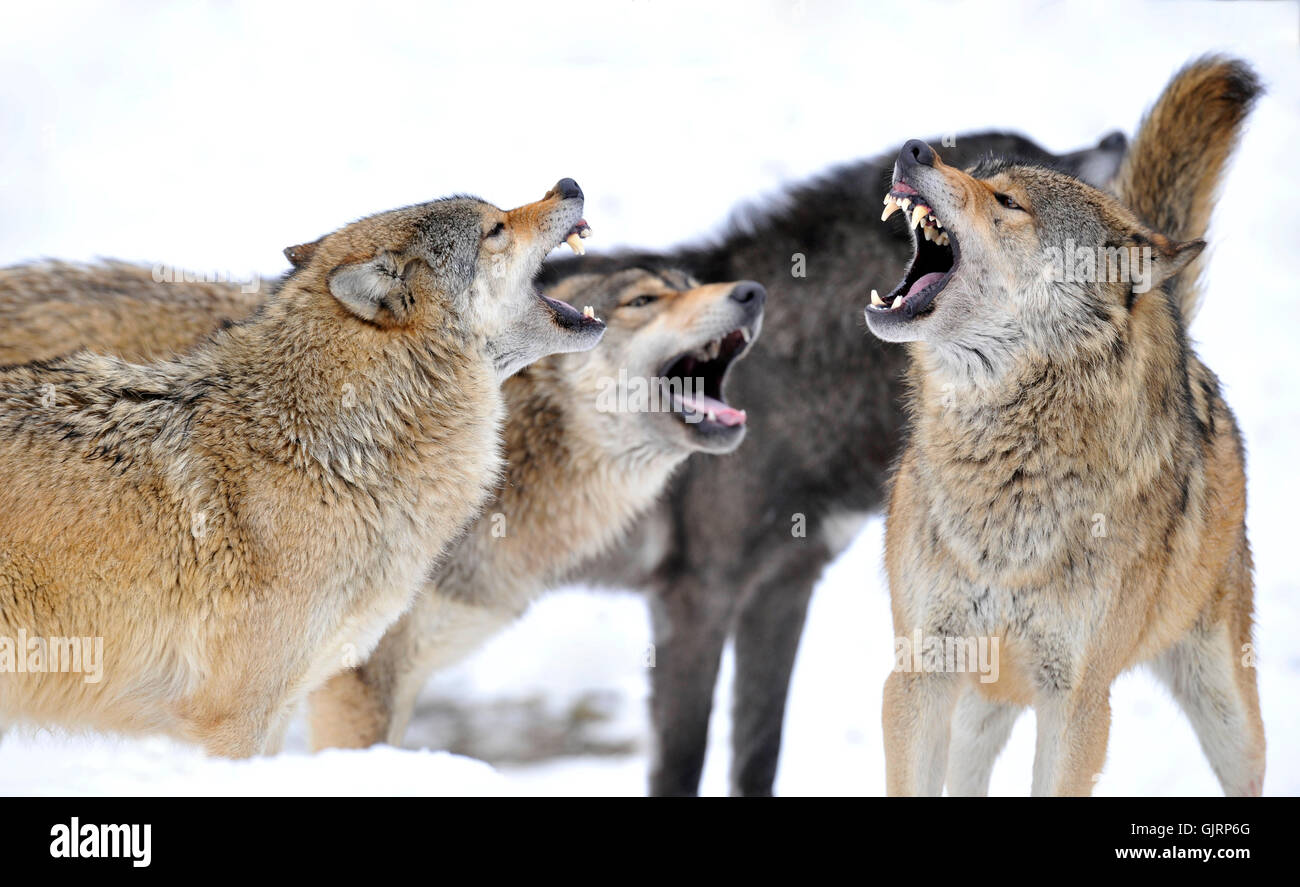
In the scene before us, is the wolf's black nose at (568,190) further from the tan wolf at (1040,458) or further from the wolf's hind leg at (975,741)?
the wolf's hind leg at (975,741)

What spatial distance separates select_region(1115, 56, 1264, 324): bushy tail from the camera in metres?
4.54

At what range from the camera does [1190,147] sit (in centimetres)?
456

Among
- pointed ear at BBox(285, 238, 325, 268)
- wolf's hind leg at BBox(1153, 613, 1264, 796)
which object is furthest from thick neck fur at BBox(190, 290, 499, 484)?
wolf's hind leg at BBox(1153, 613, 1264, 796)

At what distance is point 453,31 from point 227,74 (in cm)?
175

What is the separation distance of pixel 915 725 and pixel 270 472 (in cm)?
226

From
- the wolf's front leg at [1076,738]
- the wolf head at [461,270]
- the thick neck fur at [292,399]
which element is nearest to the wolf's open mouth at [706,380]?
the wolf head at [461,270]

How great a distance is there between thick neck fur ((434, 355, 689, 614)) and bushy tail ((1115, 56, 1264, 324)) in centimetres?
225

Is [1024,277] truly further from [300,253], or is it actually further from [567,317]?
[300,253]

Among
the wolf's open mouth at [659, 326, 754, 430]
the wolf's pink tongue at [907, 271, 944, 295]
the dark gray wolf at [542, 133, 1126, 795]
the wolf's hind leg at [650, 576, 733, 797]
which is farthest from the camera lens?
the dark gray wolf at [542, 133, 1126, 795]

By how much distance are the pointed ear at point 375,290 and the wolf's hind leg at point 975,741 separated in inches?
99.6

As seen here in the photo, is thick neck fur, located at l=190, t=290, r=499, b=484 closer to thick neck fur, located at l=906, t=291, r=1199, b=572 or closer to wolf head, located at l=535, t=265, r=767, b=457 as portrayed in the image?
wolf head, located at l=535, t=265, r=767, b=457

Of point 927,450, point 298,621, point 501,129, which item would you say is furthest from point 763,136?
point 298,621

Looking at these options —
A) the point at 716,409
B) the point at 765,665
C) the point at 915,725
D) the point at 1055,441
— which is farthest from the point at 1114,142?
the point at 915,725

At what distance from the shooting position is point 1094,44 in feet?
27.8
